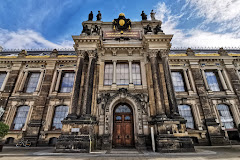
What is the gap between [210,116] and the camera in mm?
15875

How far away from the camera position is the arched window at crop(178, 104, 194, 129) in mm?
16083

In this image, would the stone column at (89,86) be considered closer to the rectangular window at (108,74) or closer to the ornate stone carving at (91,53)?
the ornate stone carving at (91,53)

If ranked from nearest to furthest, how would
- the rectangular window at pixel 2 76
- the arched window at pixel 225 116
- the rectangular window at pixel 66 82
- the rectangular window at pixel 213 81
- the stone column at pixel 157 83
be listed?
the stone column at pixel 157 83
the arched window at pixel 225 116
the rectangular window at pixel 213 81
the rectangular window at pixel 66 82
the rectangular window at pixel 2 76

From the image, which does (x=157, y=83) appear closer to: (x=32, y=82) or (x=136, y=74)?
(x=136, y=74)

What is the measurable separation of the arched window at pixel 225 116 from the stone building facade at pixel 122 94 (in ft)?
0.44

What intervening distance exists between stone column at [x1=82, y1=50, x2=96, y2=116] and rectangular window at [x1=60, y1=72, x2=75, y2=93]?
301 inches

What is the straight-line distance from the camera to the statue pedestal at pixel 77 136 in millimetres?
9570

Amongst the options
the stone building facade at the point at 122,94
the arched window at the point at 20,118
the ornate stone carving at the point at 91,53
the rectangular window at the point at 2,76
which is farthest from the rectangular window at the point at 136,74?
the rectangular window at the point at 2,76

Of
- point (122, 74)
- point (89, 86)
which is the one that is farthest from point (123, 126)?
point (122, 74)

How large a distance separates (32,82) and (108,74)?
43.4 ft

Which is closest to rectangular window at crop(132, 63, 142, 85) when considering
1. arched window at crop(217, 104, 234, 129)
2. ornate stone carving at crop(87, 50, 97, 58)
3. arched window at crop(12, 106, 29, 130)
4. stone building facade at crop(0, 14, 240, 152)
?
stone building facade at crop(0, 14, 240, 152)

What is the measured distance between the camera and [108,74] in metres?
14.8

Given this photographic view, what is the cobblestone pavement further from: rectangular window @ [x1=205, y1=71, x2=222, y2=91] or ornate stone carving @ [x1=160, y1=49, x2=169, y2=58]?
rectangular window @ [x1=205, y1=71, x2=222, y2=91]

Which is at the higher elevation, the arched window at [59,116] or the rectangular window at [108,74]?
the rectangular window at [108,74]
